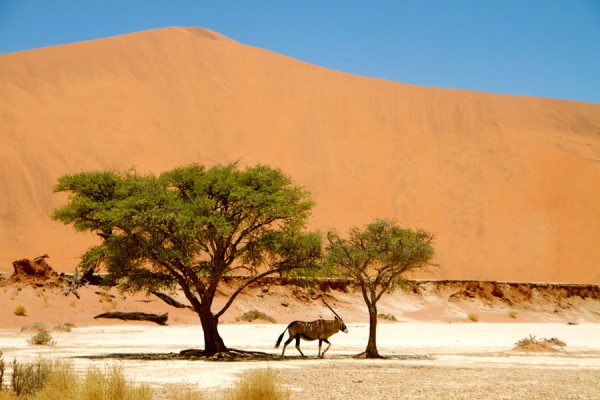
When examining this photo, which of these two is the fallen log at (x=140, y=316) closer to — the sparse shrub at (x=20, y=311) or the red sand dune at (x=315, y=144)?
the sparse shrub at (x=20, y=311)

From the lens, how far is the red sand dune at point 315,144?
2544 inches

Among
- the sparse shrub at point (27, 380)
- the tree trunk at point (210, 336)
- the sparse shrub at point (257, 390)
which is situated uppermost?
the tree trunk at point (210, 336)

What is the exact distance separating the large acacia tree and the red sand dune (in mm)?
29493

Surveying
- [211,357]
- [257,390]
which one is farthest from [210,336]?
[257,390]

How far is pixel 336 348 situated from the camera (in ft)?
94.1

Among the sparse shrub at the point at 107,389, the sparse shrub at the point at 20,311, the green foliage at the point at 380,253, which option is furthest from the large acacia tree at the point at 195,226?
the sparse shrub at the point at 20,311

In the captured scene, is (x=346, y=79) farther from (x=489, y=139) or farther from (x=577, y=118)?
(x=577, y=118)

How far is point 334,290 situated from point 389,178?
2974 centimetres

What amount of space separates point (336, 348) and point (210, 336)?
651cm

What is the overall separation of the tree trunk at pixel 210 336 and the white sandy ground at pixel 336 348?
7.83 ft

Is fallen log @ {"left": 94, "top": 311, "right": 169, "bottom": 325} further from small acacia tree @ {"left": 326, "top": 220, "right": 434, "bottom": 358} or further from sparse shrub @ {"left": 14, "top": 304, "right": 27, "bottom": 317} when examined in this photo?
small acacia tree @ {"left": 326, "top": 220, "right": 434, "bottom": 358}

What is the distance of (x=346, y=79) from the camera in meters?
97.9

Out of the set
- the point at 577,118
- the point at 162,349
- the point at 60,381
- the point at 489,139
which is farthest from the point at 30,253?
the point at 577,118

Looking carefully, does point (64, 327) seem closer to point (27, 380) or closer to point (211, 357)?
point (211, 357)
